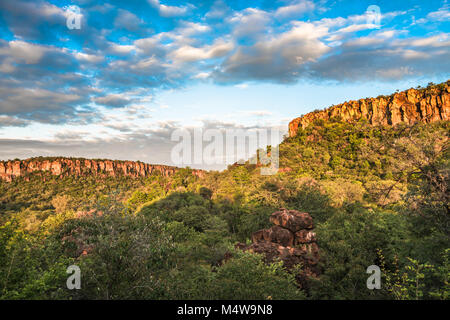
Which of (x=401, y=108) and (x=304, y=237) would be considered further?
(x=401, y=108)

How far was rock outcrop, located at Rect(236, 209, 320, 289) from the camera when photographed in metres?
19.2

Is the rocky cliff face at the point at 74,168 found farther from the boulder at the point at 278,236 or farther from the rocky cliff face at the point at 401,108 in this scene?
the boulder at the point at 278,236

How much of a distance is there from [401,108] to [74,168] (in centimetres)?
15718

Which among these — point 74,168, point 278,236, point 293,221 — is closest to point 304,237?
point 293,221

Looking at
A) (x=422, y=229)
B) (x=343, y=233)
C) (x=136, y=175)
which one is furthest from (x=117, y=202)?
(x=136, y=175)

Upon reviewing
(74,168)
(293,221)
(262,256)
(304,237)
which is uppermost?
(74,168)

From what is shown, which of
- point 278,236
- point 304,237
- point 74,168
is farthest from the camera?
point 74,168

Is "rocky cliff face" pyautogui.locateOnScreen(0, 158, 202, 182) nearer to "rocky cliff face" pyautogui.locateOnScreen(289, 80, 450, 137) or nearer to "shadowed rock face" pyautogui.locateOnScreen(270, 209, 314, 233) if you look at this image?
"rocky cliff face" pyautogui.locateOnScreen(289, 80, 450, 137)

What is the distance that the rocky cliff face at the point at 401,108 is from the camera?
74.5 m

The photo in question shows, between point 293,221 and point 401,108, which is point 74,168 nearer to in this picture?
point 293,221

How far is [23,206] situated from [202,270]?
4294 inches

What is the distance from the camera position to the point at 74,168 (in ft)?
458
